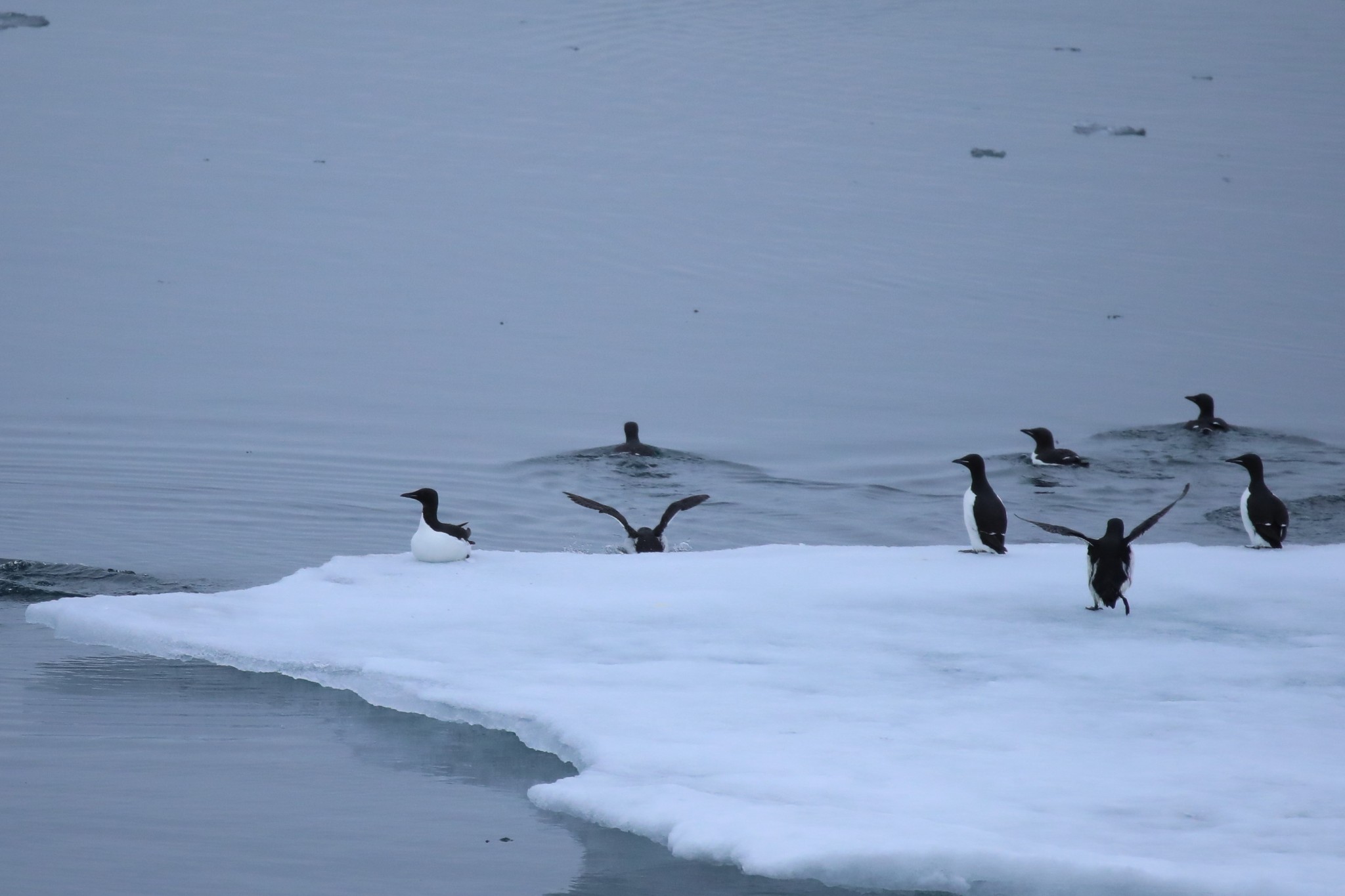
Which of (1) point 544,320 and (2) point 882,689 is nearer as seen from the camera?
(2) point 882,689

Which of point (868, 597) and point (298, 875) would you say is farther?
point (868, 597)

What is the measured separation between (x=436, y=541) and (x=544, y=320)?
11.0 m

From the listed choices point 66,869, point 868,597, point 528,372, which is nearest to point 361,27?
point 528,372

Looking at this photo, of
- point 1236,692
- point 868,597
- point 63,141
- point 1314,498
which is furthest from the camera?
point 63,141

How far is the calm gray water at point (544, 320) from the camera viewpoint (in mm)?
6207

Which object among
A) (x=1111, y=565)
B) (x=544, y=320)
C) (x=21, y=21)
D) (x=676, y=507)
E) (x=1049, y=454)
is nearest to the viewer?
(x=1111, y=565)

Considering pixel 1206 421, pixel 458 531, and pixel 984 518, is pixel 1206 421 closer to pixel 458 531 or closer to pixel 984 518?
pixel 984 518

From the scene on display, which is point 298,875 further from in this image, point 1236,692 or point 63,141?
point 63,141

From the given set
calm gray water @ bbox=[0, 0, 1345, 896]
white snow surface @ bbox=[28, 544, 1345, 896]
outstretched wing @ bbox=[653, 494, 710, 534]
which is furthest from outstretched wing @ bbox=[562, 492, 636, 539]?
white snow surface @ bbox=[28, 544, 1345, 896]

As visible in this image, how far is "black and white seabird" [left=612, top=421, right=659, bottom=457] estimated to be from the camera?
1345 centimetres

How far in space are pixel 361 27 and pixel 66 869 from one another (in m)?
36.8

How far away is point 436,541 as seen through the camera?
8.75 meters

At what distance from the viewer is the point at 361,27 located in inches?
1545

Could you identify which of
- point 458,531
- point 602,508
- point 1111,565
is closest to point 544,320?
point 602,508
